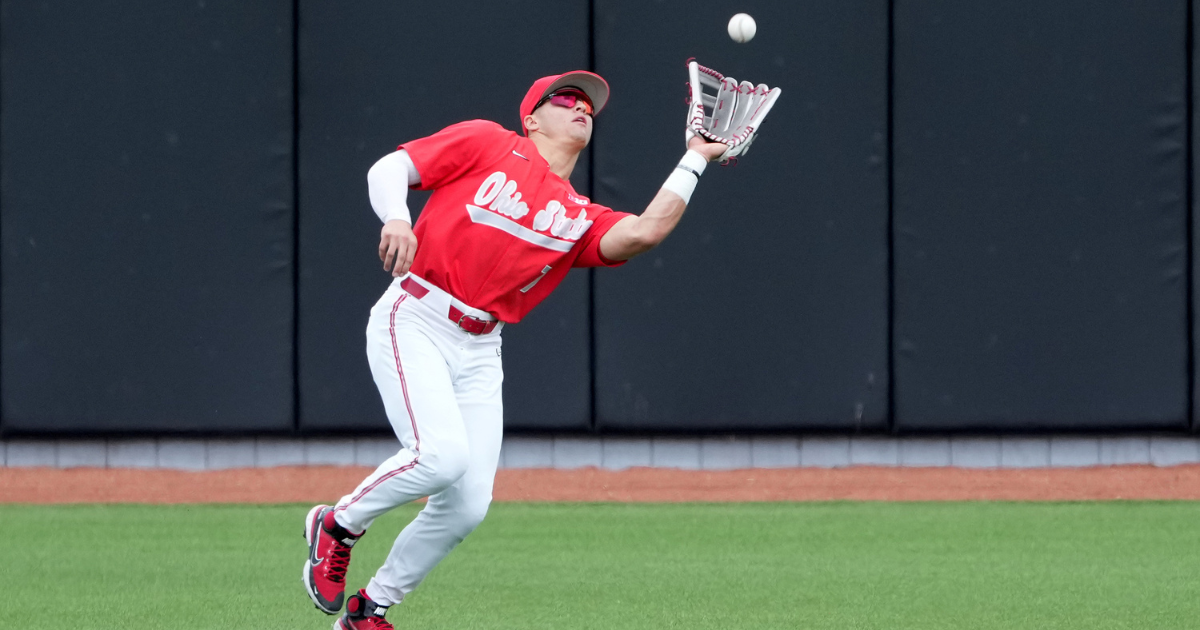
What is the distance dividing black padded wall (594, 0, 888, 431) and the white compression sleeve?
200 inches

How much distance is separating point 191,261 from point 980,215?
5491 mm

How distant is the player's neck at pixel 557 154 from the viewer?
472 cm

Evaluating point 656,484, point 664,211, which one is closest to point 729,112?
point 664,211

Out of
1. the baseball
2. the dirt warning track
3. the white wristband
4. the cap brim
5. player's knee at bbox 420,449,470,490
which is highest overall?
the baseball

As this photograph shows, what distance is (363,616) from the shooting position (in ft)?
13.9

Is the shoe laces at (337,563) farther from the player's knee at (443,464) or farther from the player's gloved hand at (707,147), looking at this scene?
the player's gloved hand at (707,147)

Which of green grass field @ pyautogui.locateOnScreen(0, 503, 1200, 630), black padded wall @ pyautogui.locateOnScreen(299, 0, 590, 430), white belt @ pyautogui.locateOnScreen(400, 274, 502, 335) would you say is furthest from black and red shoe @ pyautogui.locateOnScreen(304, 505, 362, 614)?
black padded wall @ pyautogui.locateOnScreen(299, 0, 590, 430)

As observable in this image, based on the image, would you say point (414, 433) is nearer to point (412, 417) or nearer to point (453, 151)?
point (412, 417)

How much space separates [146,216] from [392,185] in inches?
223

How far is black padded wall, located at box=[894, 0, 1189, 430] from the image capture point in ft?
31.0

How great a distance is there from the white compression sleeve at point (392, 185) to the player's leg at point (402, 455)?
39cm

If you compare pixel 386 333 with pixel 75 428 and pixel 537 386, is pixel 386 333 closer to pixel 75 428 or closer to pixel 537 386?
pixel 537 386

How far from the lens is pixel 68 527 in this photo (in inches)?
287

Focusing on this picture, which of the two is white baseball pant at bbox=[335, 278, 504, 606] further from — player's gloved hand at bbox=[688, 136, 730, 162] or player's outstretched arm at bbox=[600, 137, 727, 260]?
player's gloved hand at bbox=[688, 136, 730, 162]
